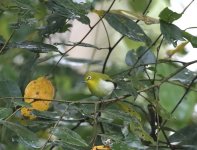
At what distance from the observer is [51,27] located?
108 cm

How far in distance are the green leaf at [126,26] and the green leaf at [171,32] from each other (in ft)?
0.22

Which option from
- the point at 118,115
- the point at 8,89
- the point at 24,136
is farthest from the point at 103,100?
the point at 8,89

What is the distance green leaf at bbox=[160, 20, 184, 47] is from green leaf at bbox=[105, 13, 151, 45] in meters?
0.07

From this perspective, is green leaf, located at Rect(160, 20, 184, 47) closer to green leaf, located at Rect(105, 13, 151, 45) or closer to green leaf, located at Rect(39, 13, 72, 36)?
green leaf, located at Rect(105, 13, 151, 45)

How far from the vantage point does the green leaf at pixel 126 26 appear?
3.11 feet

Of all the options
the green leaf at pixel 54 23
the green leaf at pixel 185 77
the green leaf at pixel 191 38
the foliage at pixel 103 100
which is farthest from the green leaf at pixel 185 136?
the green leaf at pixel 54 23

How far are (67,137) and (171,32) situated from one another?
30 centimetres

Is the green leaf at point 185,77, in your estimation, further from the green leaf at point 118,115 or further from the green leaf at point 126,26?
the green leaf at point 118,115

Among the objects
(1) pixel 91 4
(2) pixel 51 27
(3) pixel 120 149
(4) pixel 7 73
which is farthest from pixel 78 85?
(3) pixel 120 149

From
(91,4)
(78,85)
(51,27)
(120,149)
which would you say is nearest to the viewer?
(120,149)

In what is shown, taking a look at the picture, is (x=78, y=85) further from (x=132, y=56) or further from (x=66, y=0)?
(x=66, y=0)

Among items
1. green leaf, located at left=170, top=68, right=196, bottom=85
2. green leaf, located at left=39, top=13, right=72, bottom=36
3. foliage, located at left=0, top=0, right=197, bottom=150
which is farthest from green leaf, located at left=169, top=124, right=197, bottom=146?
green leaf, located at left=39, top=13, right=72, bottom=36

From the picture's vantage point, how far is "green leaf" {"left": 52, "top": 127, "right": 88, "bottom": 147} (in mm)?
695

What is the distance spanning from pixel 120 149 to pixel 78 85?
1.14m
